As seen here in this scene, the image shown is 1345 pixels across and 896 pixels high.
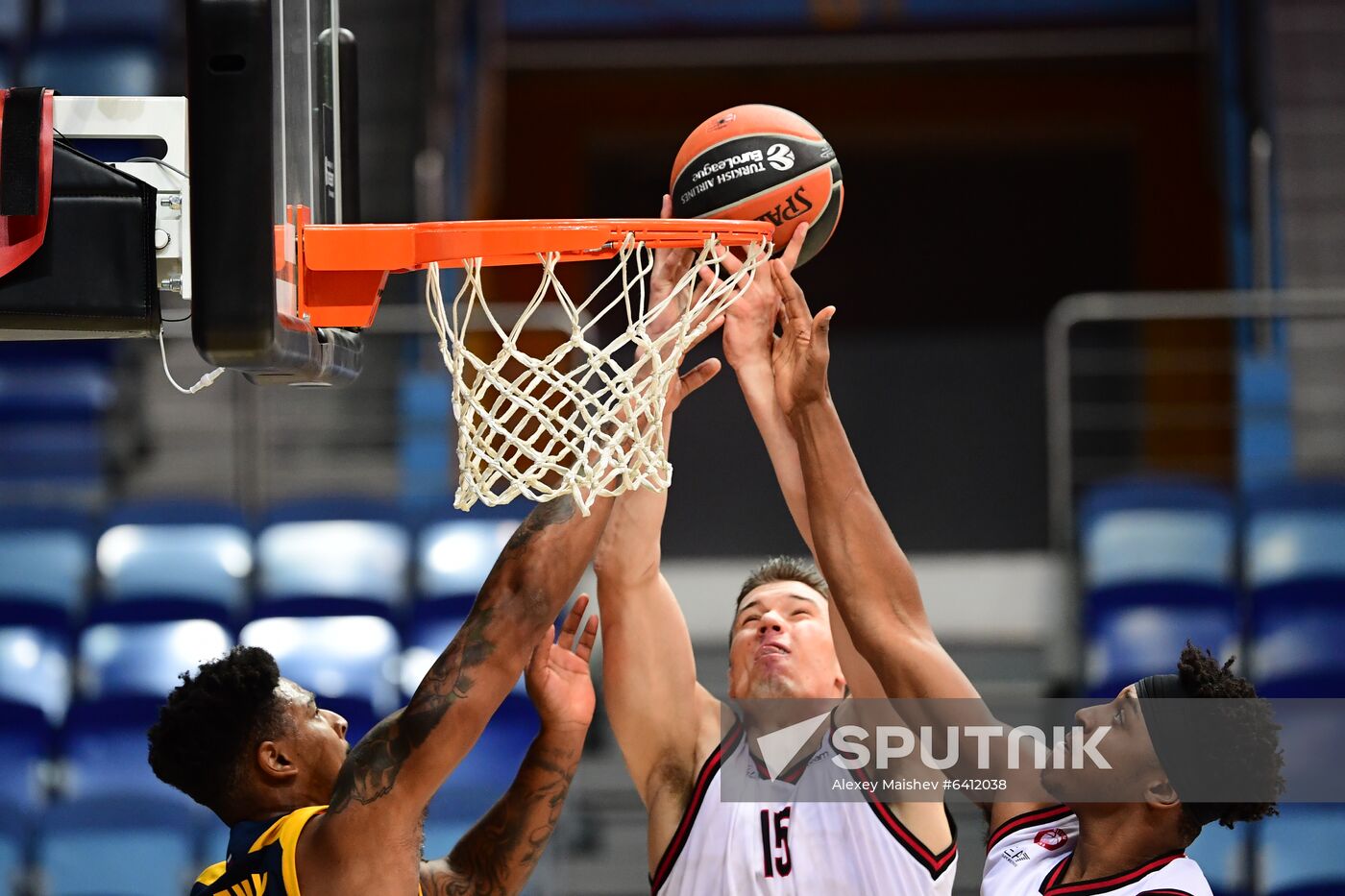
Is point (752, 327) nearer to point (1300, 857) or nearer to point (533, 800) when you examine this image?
point (533, 800)

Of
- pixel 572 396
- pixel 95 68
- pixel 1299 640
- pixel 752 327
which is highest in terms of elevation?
pixel 95 68

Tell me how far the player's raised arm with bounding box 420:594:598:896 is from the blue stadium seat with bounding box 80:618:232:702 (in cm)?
244

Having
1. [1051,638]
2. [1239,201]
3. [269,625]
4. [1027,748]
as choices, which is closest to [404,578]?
[269,625]

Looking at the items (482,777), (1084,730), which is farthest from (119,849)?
(1084,730)

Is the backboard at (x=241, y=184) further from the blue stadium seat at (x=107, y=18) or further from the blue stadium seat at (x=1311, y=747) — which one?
the blue stadium seat at (x=107, y=18)

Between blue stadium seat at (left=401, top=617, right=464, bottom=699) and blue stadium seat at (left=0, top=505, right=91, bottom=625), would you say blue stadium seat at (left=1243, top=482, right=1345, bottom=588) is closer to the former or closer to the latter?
blue stadium seat at (left=401, top=617, right=464, bottom=699)

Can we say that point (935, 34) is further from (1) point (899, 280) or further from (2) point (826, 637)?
(2) point (826, 637)

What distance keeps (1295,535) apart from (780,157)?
322cm

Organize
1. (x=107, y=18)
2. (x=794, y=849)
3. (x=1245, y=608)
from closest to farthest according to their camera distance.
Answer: (x=794, y=849)
(x=1245, y=608)
(x=107, y=18)

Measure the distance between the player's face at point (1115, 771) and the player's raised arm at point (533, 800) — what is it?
3.03ft

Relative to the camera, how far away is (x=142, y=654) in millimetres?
5293

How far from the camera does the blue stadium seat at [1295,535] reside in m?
5.31

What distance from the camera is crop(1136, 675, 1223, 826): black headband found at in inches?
115

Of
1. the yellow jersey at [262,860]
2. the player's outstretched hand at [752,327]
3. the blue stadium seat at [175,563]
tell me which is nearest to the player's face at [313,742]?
the yellow jersey at [262,860]
